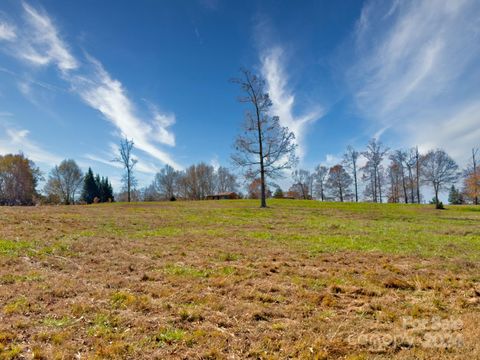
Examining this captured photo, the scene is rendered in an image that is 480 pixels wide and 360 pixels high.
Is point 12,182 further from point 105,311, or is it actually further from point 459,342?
point 459,342

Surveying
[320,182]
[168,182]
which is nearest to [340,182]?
[320,182]

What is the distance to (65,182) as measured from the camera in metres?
59.8

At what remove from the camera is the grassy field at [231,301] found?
3.28 metres

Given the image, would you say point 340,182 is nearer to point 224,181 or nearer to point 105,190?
point 224,181

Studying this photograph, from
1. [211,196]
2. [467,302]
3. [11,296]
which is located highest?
[211,196]

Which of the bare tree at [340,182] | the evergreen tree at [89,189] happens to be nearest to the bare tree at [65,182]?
the evergreen tree at [89,189]

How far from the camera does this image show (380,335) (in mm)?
3621

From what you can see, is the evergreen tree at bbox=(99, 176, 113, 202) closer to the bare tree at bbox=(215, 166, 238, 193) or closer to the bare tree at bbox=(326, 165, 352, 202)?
the bare tree at bbox=(215, 166, 238, 193)

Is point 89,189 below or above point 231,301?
above

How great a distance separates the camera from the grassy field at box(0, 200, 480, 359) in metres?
3.28

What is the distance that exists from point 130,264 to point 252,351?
4.48 metres

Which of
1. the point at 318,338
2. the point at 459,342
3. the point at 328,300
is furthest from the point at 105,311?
the point at 459,342

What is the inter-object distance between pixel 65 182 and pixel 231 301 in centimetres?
6719

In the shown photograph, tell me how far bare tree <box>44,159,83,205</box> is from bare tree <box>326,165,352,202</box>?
58.2 metres
